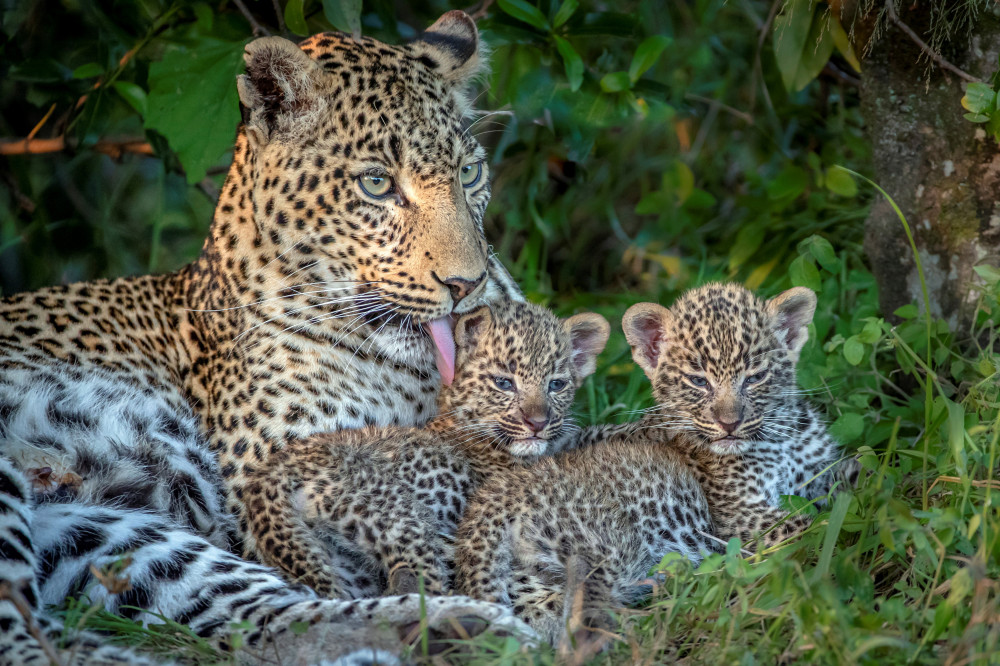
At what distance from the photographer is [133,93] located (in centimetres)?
595

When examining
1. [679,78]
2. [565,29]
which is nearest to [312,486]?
[565,29]

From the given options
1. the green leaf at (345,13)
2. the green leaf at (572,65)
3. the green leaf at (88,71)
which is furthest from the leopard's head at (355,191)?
the green leaf at (88,71)

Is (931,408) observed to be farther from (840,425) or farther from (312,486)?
(312,486)

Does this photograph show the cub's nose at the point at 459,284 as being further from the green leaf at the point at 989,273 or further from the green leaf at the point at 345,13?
the green leaf at the point at 989,273

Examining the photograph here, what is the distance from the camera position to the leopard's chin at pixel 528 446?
4.65 meters

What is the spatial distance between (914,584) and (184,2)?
459 cm

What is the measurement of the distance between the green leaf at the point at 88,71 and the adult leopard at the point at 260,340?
1658 millimetres

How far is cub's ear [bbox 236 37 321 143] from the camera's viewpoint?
4.36 meters

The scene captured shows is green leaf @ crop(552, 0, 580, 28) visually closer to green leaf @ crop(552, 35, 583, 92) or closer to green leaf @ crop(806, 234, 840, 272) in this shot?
green leaf @ crop(552, 35, 583, 92)

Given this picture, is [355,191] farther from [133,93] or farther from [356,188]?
[133,93]

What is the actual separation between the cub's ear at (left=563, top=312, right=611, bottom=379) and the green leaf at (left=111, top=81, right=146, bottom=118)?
2743 millimetres

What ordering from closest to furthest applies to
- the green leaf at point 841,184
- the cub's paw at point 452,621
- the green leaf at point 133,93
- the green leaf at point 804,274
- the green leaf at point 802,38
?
the cub's paw at point 452,621
the green leaf at point 804,274
the green leaf at point 802,38
the green leaf at point 133,93
the green leaf at point 841,184

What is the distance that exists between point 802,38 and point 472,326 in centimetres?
222

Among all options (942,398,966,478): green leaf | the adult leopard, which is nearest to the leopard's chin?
the adult leopard
